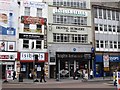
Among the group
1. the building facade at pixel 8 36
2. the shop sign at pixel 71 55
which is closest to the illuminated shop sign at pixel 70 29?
the shop sign at pixel 71 55

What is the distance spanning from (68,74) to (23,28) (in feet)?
35.3

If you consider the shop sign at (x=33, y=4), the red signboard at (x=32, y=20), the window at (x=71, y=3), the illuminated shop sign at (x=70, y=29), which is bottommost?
the illuminated shop sign at (x=70, y=29)

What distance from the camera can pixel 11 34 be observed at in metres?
44.6

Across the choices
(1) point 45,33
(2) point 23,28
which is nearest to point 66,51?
(1) point 45,33

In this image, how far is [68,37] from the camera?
4878 cm

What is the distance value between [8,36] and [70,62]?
447 inches

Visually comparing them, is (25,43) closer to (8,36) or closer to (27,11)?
(8,36)

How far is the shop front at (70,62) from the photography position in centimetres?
4730

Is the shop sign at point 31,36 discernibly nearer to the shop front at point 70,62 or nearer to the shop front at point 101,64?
the shop front at point 70,62

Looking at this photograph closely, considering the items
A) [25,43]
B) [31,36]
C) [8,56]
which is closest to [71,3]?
[31,36]

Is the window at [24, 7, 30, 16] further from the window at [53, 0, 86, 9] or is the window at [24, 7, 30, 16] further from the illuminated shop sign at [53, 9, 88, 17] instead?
the window at [53, 0, 86, 9]

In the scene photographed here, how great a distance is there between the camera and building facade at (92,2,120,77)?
5081 cm

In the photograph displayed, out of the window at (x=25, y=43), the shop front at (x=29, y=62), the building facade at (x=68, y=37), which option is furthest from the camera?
the building facade at (x=68, y=37)

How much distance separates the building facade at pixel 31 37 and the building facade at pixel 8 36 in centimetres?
92
